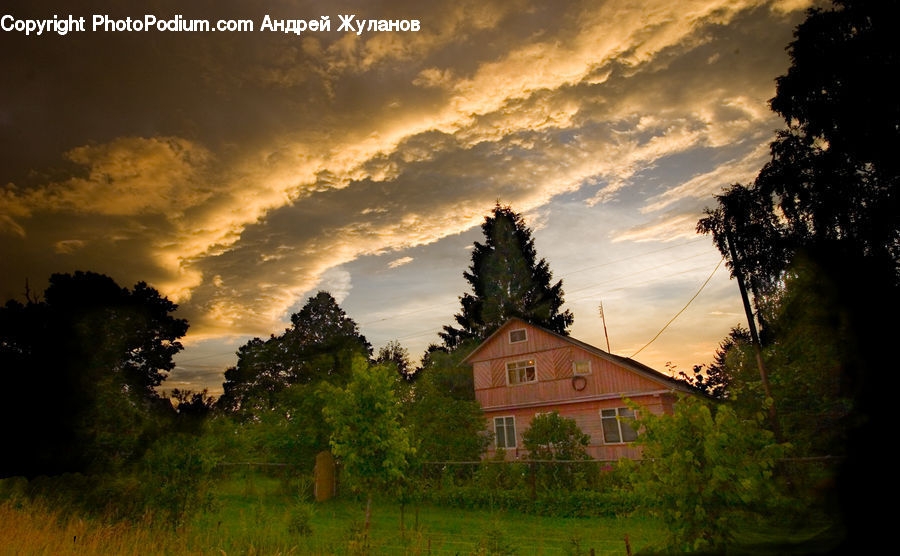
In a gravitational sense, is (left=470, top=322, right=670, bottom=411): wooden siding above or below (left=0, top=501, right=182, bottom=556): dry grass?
above

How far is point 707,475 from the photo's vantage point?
20.6ft

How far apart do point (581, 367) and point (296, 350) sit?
27176 millimetres

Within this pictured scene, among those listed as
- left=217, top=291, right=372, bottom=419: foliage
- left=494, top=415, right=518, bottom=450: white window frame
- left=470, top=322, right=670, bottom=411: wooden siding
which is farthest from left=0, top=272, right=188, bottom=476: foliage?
left=217, top=291, right=372, bottom=419: foliage

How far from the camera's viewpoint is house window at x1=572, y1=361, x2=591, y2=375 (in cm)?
2820

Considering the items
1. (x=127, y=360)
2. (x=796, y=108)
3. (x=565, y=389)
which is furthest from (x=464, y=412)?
(x=796, y=108)

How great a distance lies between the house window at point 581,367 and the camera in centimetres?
2820

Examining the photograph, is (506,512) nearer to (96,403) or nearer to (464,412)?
(464,412)

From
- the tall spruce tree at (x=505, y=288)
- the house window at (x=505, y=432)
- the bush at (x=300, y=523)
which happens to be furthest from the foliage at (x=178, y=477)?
the tall spruce tree at (x=505, y=288)

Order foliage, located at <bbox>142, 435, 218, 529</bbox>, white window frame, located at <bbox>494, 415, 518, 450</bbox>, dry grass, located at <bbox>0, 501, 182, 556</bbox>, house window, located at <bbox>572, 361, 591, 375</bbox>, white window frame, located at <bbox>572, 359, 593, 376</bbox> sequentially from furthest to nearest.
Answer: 1. white window frame, located at <bbox>494, 415, 518, 450</bbox>
2. house window, located at <bbox>572, 361, 591, 375</bbox>
3. white window frame, located at <bbox>572, 359, 593, 376</bbox>
4. foliage, located at <bbox>142, 435, 218, 529</bbox>
5. dry grass, located at <bbox>0, 501, 182, 556</bbox>

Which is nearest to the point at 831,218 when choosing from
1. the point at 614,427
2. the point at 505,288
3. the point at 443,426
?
the point at 614,427

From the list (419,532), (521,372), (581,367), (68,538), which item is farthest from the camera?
(521,372)

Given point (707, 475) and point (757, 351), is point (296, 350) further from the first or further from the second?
point (707, 475)

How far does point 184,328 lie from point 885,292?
21.7 metres

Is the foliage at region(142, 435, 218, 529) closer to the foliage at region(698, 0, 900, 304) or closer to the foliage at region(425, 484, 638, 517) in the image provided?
the foliage at region(425, 484, 638, 517)
